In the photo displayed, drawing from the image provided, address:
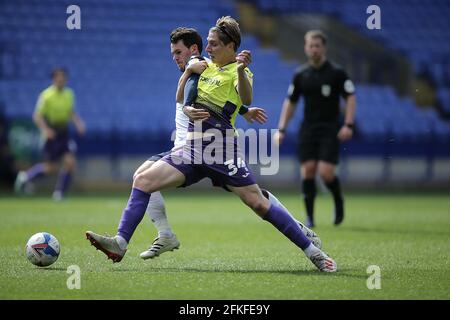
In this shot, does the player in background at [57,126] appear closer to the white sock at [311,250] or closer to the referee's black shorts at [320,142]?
the referee's black shorts at [320,142]

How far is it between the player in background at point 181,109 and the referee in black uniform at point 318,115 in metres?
3.74

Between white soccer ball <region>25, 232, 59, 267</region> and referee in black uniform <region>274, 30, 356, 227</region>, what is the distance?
185 inches

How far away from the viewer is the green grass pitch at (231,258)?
6180 mm

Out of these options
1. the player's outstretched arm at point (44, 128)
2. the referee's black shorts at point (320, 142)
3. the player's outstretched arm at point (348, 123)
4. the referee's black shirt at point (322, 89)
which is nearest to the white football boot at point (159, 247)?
the player's outstretched arm at point (348, 123)

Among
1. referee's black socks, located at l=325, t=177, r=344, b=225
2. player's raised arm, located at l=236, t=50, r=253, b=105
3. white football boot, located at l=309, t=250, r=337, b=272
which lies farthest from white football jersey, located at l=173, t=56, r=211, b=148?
referee's black socks, located at l=325, t=177, r=344, b=225

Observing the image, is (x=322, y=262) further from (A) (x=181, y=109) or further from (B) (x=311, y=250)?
(A) (x=181, y=109)

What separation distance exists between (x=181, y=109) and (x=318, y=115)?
4.28 metres

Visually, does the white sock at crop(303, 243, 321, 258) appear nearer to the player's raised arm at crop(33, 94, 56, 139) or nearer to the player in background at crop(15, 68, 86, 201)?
the player in background at crop(15, 68, 86, 201)

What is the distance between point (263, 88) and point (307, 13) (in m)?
2.71

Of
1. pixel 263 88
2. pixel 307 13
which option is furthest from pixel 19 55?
pixel 307 13

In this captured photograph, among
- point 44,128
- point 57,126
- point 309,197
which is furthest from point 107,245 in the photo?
point 57,126

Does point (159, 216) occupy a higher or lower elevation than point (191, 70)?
lower

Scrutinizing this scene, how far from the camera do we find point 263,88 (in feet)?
77.3

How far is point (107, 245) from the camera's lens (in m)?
6.92
